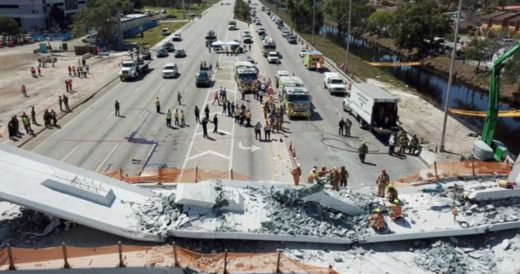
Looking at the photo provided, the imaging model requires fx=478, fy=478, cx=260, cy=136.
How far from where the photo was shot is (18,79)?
59.0m

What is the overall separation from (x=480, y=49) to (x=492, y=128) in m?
44.4

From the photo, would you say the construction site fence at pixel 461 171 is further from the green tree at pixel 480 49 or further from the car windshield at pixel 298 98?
the green tree at pixel 480 49

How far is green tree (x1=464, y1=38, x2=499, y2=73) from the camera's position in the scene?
7106 centimetres

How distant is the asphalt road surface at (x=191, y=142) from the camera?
1212 inches

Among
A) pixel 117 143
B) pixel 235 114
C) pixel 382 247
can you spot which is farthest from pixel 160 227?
pixel 235 114

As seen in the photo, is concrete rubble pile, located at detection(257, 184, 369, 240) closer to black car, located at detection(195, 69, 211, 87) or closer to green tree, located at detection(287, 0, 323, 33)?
black car, located at detection(195, 69, 211, 87)

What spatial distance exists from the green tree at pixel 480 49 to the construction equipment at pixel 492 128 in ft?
143

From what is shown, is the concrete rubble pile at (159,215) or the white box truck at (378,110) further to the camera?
the white box truck at (378,110)

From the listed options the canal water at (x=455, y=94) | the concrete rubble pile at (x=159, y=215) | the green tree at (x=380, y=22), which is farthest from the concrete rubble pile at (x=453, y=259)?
the green tree at (x=380, y=22)

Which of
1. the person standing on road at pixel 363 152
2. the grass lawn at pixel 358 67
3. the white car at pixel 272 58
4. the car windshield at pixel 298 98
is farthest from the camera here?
the white car at pixel 272 58

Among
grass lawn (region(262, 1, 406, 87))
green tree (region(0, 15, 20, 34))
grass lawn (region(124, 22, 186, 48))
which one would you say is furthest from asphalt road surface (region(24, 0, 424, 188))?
green tree (region(0, 15, 20, 34))

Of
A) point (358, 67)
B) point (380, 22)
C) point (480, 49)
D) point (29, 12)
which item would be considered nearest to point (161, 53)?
point (358, 67)

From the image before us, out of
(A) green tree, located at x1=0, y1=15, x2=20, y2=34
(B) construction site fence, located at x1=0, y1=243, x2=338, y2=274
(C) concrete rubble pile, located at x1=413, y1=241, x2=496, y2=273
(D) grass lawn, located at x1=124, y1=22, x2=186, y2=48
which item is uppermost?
(A) green tree, located at x1=0, y1=15, x2=20, y2=34

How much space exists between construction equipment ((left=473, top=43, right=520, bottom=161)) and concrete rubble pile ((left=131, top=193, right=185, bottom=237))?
21.0 metres
